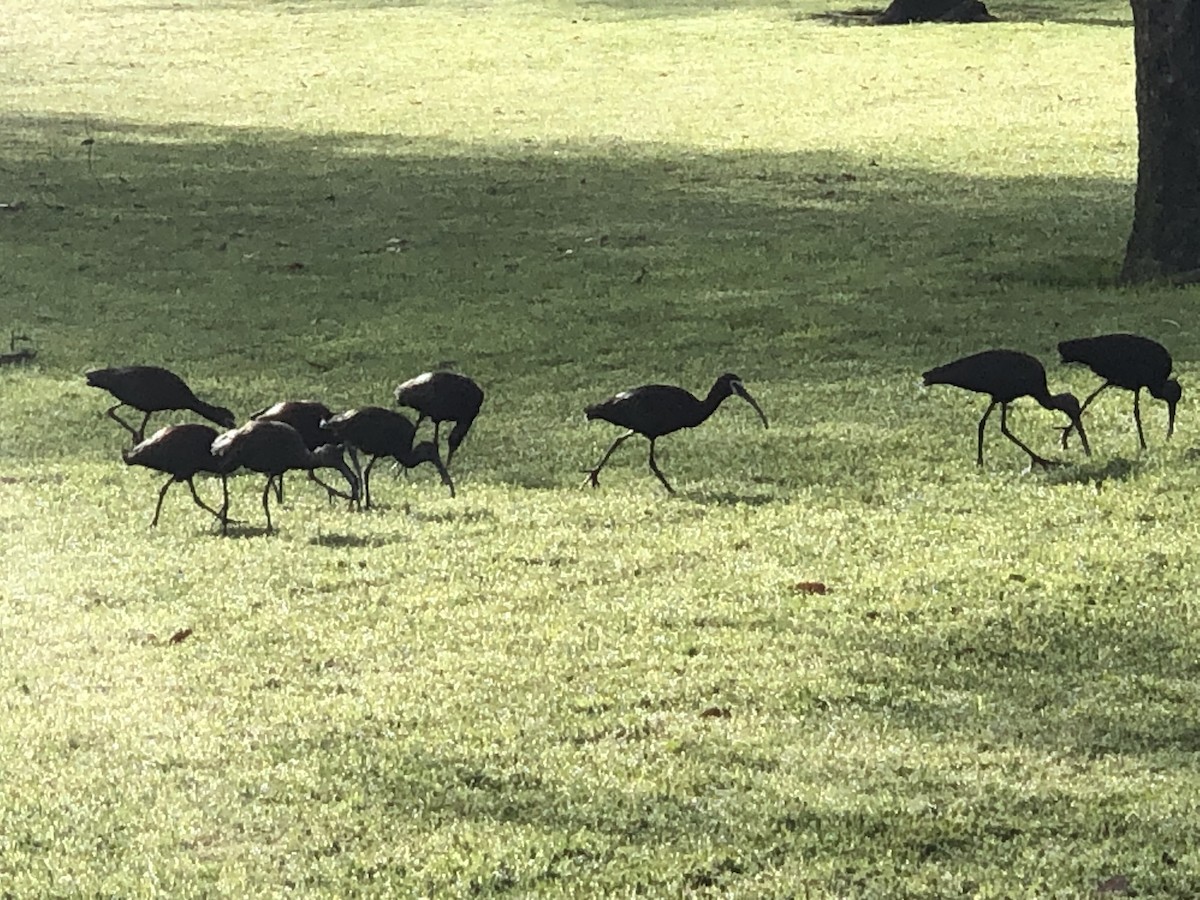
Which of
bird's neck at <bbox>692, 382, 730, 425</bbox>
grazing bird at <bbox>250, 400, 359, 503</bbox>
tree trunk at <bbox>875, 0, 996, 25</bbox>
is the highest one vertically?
Result: bird's neck at <bbox>692, 382, 730, 425</bbox>

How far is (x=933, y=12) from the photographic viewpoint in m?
36.1

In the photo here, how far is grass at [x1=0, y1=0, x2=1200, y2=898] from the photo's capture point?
17.2 feet

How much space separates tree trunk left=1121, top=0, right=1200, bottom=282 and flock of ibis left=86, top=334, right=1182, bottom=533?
495 cm

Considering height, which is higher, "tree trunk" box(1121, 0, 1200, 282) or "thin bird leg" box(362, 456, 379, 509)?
"tree trunk" box(1121, 0, 1200, 282)

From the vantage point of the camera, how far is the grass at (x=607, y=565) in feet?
17.2

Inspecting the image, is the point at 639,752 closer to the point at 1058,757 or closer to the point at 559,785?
the point at 559,785

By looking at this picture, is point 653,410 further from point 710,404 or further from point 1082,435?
point 1082,435

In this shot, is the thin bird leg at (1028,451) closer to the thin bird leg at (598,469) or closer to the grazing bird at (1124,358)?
the grazing bird at (1124,358)

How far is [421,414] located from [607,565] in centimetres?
229

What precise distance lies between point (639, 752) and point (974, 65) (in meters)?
25.5

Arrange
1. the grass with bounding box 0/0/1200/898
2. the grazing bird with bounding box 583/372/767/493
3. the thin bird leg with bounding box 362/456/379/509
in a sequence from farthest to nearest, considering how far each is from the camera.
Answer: the thin bird leg with bounding box 362/456/379/509 → the grazing bird with bounding box 583/372/767/493 → the grass with bounding box 0/0/1200/898

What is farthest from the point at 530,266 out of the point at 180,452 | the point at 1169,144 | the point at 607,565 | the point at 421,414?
the point at 607,565

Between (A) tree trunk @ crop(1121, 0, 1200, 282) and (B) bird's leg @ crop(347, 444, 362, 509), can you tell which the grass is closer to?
(B) bird's leg @ crop(347, 444, 362, 509)

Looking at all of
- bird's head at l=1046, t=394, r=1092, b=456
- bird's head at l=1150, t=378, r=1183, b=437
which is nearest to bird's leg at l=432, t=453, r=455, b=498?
bird's head at l=1046, t=394, r=1092, b=456
